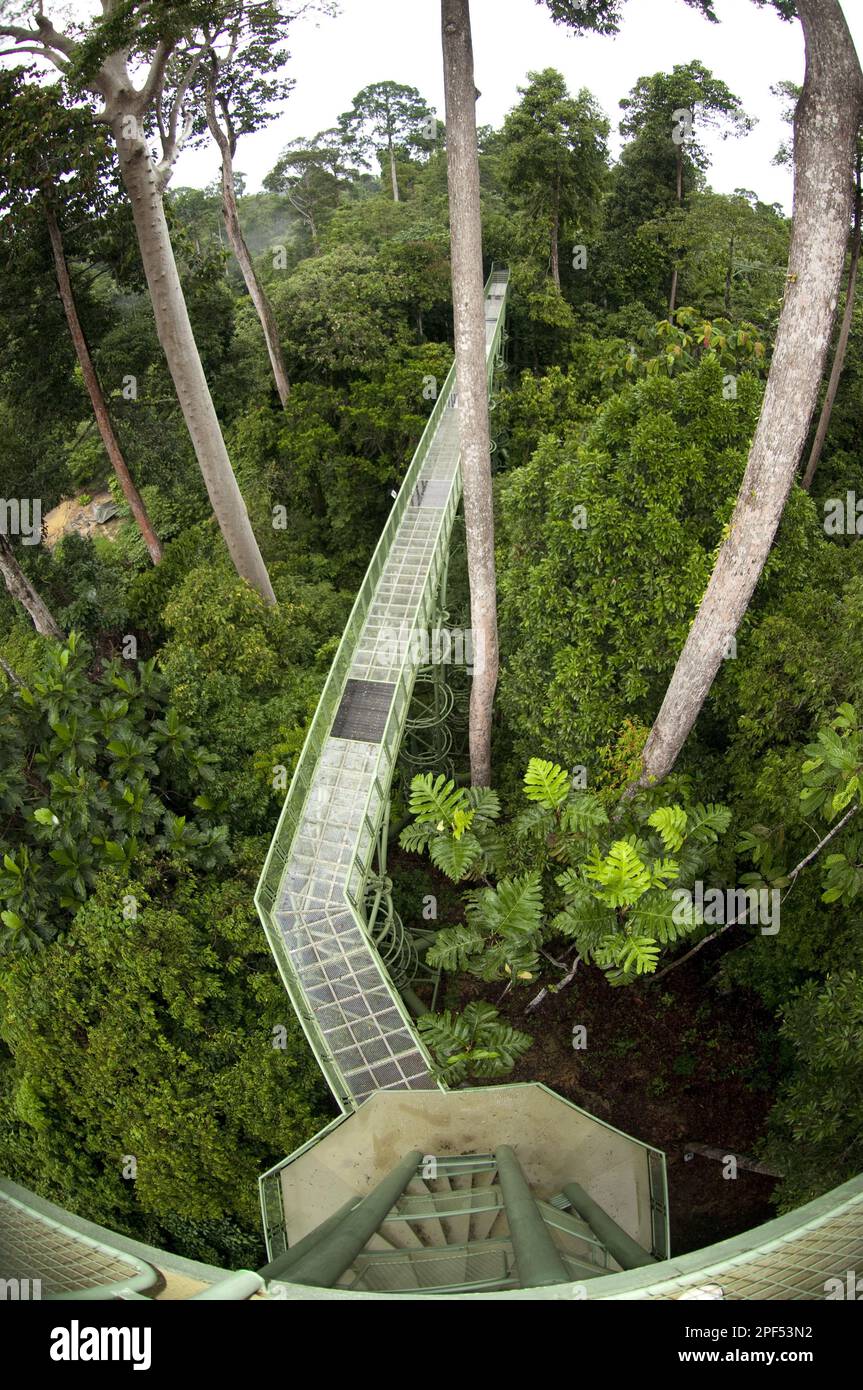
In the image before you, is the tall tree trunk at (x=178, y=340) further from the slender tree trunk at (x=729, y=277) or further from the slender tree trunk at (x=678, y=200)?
the slender tree trunk at (x=678, y=200)

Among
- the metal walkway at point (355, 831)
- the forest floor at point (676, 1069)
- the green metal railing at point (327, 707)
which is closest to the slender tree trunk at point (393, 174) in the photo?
the green metal railing at point (327, 707)

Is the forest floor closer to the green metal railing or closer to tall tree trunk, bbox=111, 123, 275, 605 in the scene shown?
the green metal railing

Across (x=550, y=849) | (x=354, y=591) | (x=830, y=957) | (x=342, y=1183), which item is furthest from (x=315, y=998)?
(x=354, y=591)

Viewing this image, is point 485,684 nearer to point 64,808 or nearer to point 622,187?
point 64,808

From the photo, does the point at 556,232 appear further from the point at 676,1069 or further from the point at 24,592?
the point at 676,1069

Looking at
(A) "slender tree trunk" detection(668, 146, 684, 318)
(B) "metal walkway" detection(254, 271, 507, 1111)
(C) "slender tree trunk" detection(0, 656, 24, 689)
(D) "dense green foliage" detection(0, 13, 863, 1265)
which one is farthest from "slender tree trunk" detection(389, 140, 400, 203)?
(C) "slender tree trunk" detection(0, 656, 24, 689)

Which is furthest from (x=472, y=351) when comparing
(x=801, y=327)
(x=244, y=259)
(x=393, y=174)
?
(x=393, y=174)
